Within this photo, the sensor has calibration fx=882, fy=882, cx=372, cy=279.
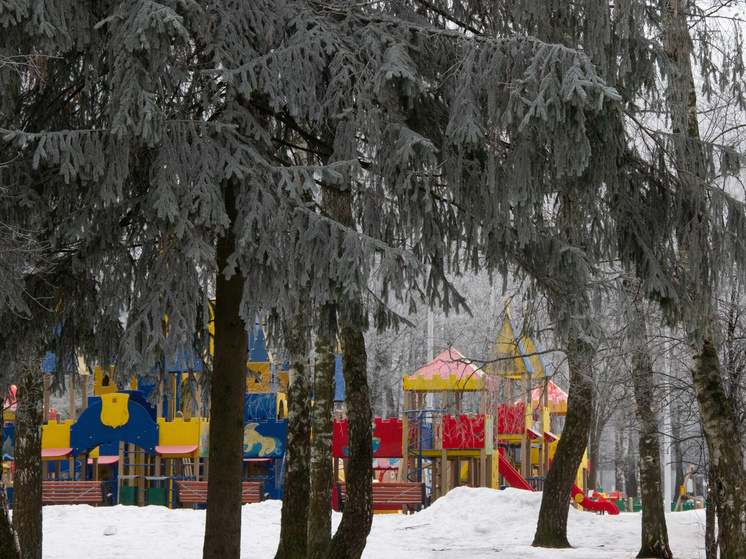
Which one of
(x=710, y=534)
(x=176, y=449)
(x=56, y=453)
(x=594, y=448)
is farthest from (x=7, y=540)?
(x=594, y=448)

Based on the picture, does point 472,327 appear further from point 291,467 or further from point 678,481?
point 291,467

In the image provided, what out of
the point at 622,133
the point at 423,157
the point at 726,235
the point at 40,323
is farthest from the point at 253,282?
the point at 726,235

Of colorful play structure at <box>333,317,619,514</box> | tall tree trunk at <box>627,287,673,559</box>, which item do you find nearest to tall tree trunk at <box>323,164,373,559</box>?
tall tree trunk at <box>627,287,673,559</box>

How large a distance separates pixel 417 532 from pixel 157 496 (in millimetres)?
8812

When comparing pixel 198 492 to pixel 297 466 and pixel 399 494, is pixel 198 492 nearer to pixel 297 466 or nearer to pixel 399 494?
pixel 399 494

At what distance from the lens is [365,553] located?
12.9 metres

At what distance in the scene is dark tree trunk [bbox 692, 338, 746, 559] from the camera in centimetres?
794

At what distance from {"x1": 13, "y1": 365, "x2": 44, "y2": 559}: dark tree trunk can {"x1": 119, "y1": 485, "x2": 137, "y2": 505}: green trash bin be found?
42.9 ft

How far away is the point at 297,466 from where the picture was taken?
32.9 ft

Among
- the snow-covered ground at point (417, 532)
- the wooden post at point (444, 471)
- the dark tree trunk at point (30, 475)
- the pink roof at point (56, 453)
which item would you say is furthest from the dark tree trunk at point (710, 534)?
the pink roof at point (56, 453)

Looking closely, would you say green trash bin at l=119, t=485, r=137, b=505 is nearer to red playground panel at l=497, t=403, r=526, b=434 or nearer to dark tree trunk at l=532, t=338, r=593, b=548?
red playground panel at l=497, t=403, r=526, b=434

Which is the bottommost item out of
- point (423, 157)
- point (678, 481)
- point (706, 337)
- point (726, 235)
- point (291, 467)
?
point (678, 481)

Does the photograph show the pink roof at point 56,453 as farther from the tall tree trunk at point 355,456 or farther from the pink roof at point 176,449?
the tall tree trunk at point 355,456

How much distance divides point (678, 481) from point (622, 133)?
3349 cm
